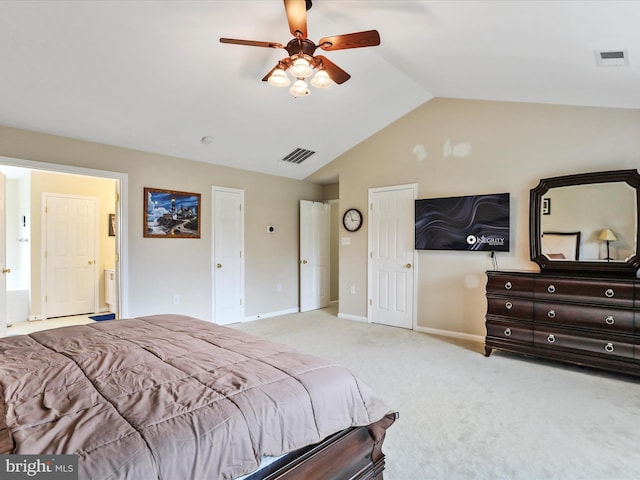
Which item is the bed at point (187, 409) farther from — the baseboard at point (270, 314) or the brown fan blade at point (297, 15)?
the baseboard at point (270, 314)

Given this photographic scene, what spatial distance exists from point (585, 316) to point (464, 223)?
1684 millimetres

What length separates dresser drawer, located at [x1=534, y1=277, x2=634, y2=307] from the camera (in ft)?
10.5

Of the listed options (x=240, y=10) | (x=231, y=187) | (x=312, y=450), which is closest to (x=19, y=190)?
(x=231, y=187)

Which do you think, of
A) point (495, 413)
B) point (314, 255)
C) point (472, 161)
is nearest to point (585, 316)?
point (495, 413)

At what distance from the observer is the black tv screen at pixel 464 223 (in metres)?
4.30

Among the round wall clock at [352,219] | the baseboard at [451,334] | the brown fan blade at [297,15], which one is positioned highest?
the brown fan blade at [297,15]

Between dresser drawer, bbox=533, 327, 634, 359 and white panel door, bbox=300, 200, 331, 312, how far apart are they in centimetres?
384

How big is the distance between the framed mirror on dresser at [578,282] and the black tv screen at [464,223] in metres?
0.37

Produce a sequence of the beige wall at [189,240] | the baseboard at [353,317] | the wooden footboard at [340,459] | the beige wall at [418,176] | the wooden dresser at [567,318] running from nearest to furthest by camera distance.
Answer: the wooden footboard at [340,459]
the wooden dresser at [567,318]
the beige wall at [418,176]
the beige wall at [189,240]
the baseboard at [353,317]

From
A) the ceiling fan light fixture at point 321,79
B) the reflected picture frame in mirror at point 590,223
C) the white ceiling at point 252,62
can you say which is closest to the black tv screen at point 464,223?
the reflected picture frame in mirror at point 590,223

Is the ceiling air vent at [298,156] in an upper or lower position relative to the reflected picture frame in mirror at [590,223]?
upper

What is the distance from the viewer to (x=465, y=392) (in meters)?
2.98

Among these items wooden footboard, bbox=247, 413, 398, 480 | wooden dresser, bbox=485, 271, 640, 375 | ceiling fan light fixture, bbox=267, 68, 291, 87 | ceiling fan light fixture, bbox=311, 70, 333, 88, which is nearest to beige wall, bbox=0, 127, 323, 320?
ceiling fan light fixture, bbox=267, 68, 291, 87

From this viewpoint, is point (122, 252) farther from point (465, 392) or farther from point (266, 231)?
point (465, 392)
